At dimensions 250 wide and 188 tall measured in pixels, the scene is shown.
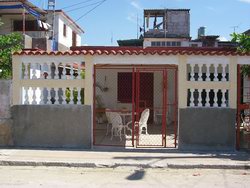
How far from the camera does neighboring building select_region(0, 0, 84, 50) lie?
22828 mm

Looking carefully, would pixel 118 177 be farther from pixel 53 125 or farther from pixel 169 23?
pixel 169 23

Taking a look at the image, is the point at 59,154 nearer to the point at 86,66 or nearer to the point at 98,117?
the point at 86,66

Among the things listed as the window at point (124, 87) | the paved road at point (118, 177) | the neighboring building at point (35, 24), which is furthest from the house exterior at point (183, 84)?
the neighboring building at point (35, 24)

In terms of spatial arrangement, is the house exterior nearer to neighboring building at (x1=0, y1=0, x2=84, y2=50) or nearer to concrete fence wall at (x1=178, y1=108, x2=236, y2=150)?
concrete fence wall at (x1=178, y1=108, x2=236, y2=150)

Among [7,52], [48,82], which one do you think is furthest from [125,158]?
[7,52]

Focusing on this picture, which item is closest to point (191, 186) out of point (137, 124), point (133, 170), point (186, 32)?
point (133, 170)

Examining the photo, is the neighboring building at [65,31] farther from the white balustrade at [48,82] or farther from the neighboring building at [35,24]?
the white balustrade at [48,82]

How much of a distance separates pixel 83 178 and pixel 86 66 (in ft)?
11.5

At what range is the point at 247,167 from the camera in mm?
9148

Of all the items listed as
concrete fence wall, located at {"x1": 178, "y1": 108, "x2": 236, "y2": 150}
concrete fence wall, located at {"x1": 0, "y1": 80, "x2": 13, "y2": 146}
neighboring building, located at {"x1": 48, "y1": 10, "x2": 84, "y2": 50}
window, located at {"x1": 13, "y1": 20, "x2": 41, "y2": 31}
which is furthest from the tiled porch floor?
window, located at {"x1": 13, "y1": 20, "x2": 41, "y2": 31}

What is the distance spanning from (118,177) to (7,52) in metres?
6.91

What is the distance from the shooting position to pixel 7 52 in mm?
13328

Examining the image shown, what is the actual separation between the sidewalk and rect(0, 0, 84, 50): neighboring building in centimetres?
1146

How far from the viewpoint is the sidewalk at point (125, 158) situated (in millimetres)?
9195
